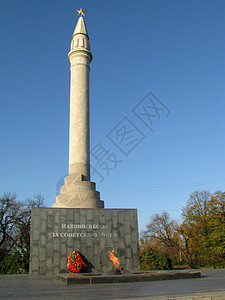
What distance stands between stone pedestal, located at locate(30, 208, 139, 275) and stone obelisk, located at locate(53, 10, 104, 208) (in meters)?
1.15

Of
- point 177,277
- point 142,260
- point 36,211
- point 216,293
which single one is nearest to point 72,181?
point 36,211

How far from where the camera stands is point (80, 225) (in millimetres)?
19625

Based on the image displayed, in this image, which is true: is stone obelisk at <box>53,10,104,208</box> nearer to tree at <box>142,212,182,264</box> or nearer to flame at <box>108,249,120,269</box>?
flame at <box>108,249,120,269</box>

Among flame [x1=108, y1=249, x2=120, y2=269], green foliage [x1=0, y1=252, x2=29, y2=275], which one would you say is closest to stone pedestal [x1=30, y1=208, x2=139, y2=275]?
flame [x1=108, y1=249, x2=120, y2=269]

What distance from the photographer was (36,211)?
19406mm

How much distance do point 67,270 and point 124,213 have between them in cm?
532

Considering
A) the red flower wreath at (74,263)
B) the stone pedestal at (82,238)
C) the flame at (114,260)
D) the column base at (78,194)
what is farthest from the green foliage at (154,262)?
the red flower wreath at (74,263)

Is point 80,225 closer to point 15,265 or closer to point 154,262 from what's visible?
point 15,265

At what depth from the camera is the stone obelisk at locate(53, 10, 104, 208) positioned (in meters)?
21.0

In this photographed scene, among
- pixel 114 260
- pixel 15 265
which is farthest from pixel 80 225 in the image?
pixel 15 265

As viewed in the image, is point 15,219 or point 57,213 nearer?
point 57,213

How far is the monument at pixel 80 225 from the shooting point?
61.3 ft

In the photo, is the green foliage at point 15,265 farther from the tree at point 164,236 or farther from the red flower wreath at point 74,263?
the tree at point 164,236

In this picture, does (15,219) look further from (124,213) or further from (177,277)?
(177,277)
